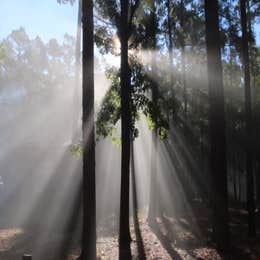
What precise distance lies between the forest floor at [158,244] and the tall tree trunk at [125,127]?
583 millimetres

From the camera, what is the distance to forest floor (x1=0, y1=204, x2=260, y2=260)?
8.03m

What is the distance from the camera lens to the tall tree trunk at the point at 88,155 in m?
7.16

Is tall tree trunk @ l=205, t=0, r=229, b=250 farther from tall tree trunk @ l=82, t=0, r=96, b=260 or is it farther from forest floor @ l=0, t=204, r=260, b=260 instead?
tall tree trunk @ l=82, t=0, r=96, b=260

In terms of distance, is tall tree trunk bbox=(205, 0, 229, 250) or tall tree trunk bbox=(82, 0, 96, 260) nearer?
tall tree trunk bbox=(82, 0, 96, 260)

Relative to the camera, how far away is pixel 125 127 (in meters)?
8.98

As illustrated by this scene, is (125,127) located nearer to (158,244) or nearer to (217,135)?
(217,135)

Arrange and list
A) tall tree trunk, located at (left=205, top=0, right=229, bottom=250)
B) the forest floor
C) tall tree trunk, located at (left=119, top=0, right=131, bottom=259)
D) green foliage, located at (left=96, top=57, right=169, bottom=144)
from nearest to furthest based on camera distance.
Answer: the forest floor, tall tree trunk, located at (left=205, top=0, right=229, bottom=250), tall tree trunk, located at (left=119, top=0, right=131, bottom=259), green foliage, located at (left=96, top=57, right=169, bottom=144)

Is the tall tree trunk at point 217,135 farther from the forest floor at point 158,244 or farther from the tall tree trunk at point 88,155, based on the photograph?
the tall tree trunk at point 88,155

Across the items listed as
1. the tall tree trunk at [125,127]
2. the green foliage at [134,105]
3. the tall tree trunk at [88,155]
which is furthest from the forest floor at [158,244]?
the green foliage at [134,105]

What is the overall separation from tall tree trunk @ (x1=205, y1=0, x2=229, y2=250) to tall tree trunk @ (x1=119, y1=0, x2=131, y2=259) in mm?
2278

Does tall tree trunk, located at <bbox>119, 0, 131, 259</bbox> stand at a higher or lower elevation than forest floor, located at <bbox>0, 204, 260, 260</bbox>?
higher

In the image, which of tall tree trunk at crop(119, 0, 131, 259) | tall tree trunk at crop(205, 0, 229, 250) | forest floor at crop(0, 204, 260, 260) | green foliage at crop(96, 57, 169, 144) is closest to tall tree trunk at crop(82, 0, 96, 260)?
forest floor at crop(0, 204, 260, 260)

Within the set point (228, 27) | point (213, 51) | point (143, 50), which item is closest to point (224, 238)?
point (213, 51)

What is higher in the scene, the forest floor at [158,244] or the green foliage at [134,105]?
the green foliage at [134,105]
